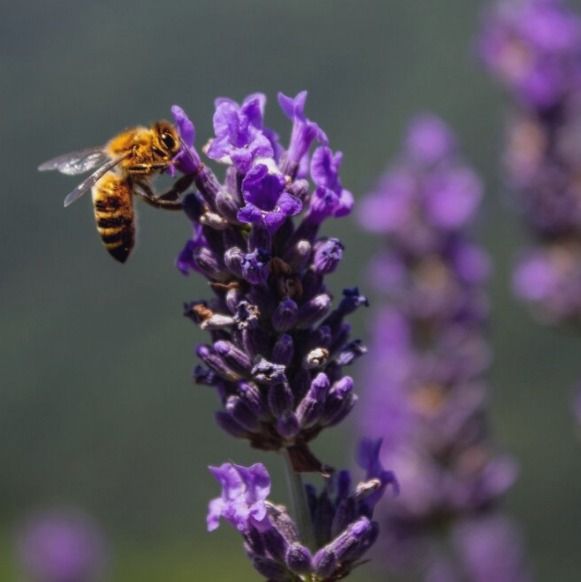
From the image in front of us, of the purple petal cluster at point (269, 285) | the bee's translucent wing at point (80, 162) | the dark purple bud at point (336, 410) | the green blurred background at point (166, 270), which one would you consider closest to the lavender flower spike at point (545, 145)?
the bee's translucent wing at point (80, 162)

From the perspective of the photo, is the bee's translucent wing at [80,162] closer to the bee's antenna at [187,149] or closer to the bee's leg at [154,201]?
the bee's leg at [154,201]

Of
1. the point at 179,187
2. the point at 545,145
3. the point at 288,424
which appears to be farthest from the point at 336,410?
the point at 545,145

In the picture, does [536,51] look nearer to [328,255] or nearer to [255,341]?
[328,255]

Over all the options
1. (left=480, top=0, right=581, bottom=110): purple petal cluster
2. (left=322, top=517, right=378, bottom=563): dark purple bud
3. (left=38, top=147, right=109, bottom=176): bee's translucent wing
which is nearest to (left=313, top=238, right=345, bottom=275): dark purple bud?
(left=322, top=517, right=378, bottom=563): dark purple bud

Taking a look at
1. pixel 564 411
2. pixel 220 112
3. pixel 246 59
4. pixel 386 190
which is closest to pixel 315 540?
pixel 220 112

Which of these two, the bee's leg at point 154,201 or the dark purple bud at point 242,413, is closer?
the dark purple bud at point 242,413

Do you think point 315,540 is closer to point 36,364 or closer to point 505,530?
point 505,530
